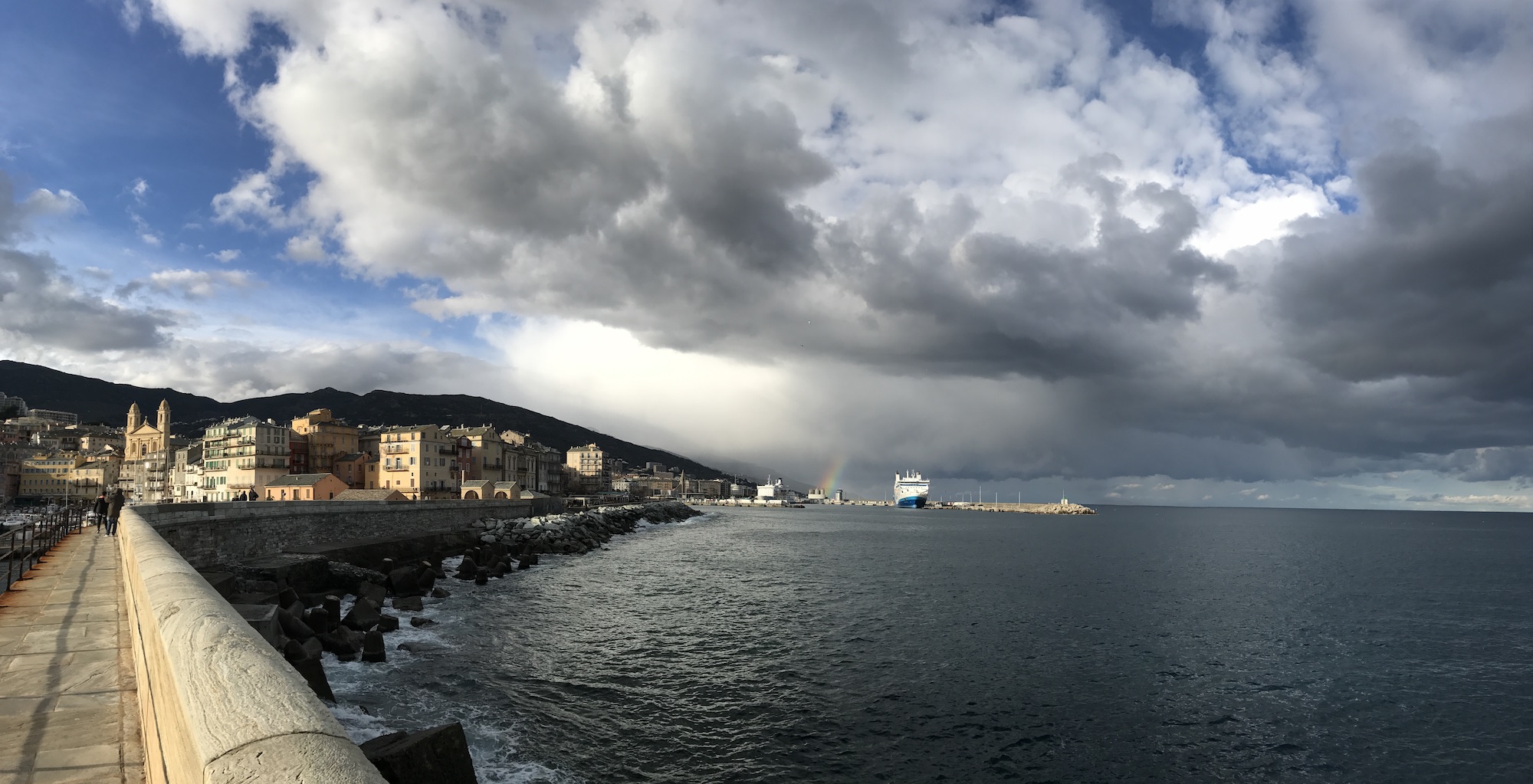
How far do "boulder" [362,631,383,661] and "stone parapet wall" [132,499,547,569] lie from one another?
20.7 ft

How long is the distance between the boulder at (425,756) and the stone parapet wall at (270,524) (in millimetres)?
16502

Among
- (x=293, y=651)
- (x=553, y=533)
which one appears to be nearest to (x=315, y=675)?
(x=293, y=651)

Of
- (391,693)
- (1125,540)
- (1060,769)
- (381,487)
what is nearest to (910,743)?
(1060,769)

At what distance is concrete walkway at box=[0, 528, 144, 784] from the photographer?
247 inches

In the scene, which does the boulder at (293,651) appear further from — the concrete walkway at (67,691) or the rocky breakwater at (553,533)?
→ the rocky breakwater at (553,533)

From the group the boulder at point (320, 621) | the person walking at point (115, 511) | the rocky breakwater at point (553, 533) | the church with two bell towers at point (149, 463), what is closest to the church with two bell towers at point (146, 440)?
the church with two bell towers at point (149, 463)

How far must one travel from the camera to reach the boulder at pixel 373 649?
78.4 ft

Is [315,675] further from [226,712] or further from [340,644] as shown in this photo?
[226,712]

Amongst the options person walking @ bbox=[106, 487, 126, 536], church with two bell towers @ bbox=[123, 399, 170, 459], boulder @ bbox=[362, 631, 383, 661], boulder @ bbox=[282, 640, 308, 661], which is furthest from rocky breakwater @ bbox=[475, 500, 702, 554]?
church with two bell towers @ bbox=[123, 399, 170, 459]

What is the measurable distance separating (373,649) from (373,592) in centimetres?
1000

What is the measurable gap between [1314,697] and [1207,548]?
79.9 meters

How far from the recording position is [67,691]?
822 centimetres

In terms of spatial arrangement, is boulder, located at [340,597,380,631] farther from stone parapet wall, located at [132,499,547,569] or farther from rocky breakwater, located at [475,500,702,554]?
rocky breakwater, located at [475,500,702,554]

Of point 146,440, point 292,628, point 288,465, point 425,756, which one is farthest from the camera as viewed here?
point 146,440
